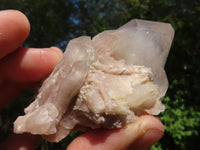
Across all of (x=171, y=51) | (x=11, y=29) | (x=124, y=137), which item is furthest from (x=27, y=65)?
(x=171, y=51)

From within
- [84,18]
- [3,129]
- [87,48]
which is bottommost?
[3,129]

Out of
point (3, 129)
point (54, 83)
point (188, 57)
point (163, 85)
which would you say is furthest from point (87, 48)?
point (3, 129)

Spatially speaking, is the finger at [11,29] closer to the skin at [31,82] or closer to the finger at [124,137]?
the skin at [31,82]

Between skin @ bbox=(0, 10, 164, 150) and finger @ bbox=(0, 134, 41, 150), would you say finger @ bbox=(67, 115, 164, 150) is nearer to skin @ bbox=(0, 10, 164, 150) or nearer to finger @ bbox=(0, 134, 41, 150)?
skin @ bbox=(0, 10, 164, 150)

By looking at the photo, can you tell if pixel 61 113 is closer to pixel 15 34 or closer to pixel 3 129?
pixel 15 34

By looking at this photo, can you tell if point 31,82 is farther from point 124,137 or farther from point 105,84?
point 124,137
